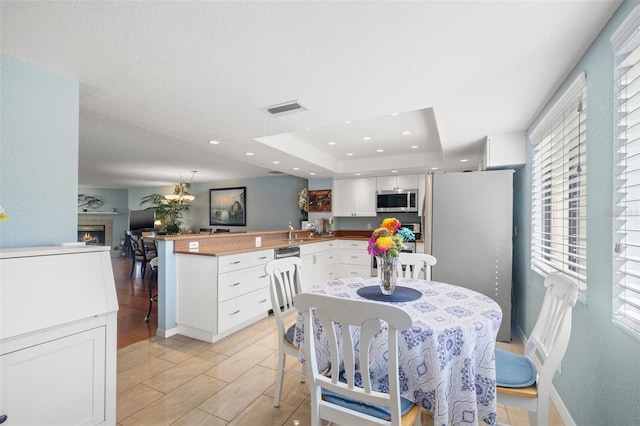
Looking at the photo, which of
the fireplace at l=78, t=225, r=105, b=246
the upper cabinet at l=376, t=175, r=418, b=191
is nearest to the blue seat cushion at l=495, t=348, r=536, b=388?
the upper cabinet at l=376, t=175, r=418, b=191

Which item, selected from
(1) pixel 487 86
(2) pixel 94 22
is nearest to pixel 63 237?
(2) pixel 94 22

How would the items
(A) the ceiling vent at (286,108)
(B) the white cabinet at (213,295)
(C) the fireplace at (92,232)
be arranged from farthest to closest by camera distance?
(C) the fireplace at (92,232) < (B) the white cabinet at (213,295) < (A) the ceiling vent at (286,108)

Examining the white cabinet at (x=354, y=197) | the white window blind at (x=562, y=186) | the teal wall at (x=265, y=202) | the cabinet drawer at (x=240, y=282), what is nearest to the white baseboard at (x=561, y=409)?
the white window blind at (x=562, y=186)

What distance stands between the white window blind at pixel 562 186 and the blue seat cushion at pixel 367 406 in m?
1.28

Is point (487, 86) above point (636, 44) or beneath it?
above

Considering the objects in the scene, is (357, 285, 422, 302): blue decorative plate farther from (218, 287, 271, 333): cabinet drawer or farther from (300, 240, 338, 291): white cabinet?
(300, 240, 338, 291): white cabinet

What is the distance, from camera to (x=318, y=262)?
488 centimetres

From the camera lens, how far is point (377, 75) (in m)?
1.88

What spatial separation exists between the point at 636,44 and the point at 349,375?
6.03 feet

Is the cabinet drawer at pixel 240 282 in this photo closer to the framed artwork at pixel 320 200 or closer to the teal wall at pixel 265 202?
the framed artwork at pixel 320 200

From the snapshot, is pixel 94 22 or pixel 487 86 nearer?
pixel 94 22

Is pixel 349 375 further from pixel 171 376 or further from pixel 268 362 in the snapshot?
pixel 171 376

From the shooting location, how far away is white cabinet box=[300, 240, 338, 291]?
14.7 feet

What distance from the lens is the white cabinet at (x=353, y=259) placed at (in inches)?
207
